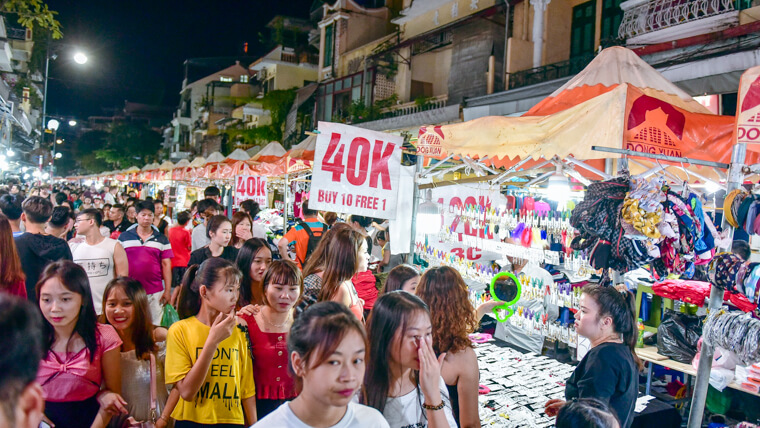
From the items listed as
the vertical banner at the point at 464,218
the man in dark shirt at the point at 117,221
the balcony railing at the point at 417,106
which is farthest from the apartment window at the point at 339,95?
the vertical banner at the point at 464,218

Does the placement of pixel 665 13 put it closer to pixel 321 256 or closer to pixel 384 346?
pixel 321 256

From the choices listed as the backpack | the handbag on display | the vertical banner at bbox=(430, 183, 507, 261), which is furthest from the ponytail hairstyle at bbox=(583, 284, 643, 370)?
the backpack

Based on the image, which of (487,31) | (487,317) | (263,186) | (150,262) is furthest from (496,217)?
(487,31)

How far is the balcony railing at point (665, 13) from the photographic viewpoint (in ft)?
30.0

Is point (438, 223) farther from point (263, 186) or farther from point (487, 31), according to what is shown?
point (487, 31)

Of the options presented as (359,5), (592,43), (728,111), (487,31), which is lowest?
(728,111)

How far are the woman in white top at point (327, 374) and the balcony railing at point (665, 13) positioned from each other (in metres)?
10.4

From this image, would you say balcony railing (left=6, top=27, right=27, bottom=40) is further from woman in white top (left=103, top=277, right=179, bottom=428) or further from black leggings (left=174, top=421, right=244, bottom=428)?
black leggings (left=174, top=421, right=244, bottom=428)

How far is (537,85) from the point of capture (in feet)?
40.7

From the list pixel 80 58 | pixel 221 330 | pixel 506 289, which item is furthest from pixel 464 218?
pixel 80 58

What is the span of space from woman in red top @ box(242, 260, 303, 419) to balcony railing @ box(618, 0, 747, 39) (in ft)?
32.3

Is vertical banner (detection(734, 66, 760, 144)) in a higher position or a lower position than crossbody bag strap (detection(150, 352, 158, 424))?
higher

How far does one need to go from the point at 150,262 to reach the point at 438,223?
3748mm

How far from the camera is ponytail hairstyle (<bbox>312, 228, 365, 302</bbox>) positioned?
421cm
